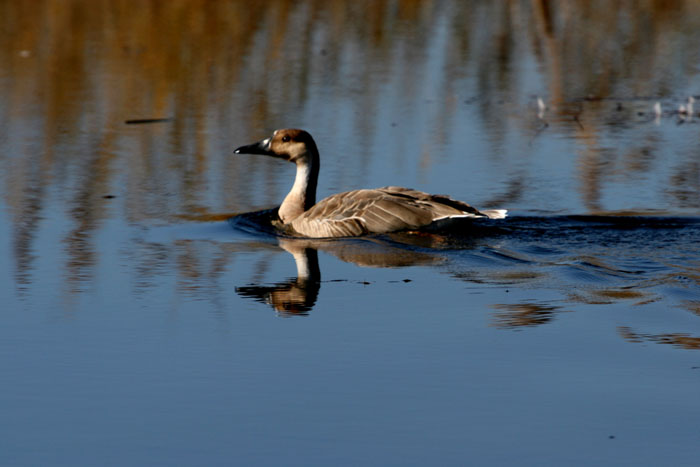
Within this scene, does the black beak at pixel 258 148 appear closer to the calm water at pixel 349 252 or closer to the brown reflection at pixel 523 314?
the calm water at pixel 349 252

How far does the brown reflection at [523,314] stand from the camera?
273 inches

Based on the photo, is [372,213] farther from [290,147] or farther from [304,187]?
[290,147]

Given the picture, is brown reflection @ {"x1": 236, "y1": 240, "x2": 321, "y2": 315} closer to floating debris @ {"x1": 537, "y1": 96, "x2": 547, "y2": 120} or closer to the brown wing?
the brown wing

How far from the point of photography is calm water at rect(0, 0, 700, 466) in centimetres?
535

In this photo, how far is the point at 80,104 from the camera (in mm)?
14961

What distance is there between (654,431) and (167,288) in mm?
3641

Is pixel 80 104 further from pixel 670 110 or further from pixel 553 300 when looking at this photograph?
pixel 553 300

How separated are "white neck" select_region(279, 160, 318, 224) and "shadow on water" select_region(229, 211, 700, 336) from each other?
0.69 ft

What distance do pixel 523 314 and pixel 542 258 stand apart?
1851mm

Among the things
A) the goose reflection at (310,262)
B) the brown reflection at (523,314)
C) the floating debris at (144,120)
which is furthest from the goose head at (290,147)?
the brown reflection at (523,314)

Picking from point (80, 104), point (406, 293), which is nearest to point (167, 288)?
point (406, 293)

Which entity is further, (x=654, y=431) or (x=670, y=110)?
(x=670, y=110)

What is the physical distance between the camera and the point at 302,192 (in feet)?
35.5

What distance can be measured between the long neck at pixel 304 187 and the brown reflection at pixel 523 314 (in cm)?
363
